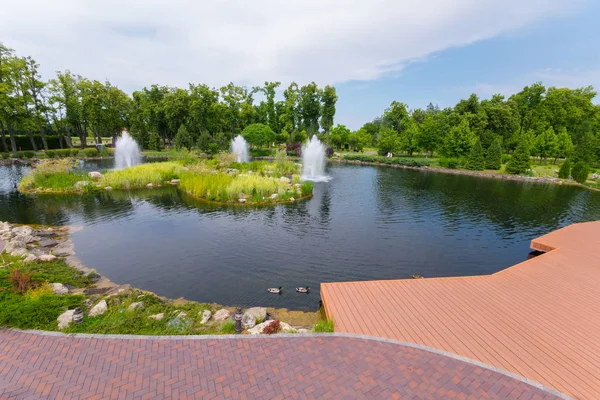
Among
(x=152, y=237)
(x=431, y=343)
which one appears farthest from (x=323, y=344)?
(x=152, y=237)

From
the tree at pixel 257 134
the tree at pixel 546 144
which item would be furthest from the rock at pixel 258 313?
the tree at pixel 546 144

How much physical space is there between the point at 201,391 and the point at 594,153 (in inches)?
2002

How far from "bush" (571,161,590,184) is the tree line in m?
38.2

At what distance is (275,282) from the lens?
980 cm

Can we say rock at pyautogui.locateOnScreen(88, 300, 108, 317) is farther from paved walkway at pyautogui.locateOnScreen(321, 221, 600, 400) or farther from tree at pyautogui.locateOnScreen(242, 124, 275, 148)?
tree at pyautogui.locateOnScreen(242, 124, 275, 148)

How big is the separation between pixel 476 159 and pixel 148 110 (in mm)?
54790

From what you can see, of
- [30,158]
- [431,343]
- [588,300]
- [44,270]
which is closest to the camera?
[431,343]

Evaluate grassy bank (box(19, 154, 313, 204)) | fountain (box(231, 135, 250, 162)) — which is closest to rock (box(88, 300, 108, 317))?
grassy bank (box(19, 154, 313, 204))

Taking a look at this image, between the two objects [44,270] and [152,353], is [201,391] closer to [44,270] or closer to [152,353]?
[152,353]

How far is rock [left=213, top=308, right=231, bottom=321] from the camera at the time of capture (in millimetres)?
7457

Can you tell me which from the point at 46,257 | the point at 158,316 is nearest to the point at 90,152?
the point at 46,257

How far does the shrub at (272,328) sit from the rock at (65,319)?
457 centimetres

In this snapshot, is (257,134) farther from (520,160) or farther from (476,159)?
(520,160)

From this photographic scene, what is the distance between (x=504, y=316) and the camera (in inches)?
280
